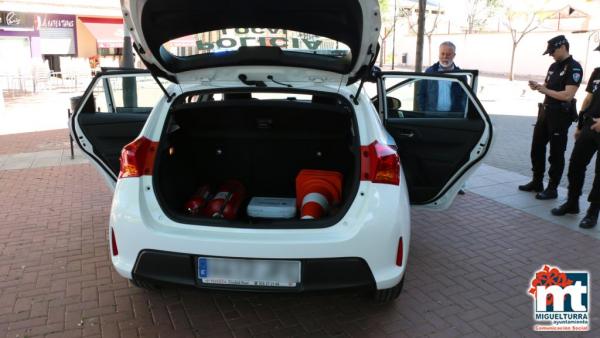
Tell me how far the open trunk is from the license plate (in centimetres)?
65

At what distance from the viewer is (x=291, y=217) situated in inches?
129

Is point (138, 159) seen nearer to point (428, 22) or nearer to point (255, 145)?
point (255, 145)

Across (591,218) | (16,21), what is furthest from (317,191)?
(16,21)

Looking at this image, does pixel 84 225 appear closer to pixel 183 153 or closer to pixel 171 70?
pixel 183 153

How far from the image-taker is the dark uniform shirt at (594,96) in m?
4.54

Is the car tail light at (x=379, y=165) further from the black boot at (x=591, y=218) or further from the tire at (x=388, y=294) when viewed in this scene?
the black boot at (x=591, y=218)

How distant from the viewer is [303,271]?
2506mm

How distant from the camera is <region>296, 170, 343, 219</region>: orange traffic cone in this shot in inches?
125

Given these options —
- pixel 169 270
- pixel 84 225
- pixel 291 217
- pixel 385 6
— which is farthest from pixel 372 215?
pixel 385 6

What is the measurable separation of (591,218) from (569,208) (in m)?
0.32

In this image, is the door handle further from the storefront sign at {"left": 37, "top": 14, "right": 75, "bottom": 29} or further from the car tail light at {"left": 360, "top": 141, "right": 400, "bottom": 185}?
the storefront sign at {"left": 37, "top": 14, "right": 75, "bottom": 29}

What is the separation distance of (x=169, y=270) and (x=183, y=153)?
1120 millimetres

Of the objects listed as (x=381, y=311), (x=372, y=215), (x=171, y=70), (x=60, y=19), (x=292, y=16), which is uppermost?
(x=60, y=19)

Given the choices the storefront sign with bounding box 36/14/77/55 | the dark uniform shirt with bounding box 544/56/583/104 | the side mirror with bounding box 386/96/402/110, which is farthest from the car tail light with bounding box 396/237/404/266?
the storefront sign with bounding box 36/14/77/55
